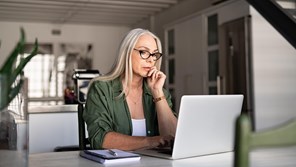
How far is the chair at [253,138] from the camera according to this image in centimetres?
49

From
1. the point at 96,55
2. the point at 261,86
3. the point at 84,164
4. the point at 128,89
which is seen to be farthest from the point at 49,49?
the point at 84,164

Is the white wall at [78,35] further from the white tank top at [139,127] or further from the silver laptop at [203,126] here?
the silver laptop at [203,126]

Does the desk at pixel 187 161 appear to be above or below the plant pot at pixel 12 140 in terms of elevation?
below

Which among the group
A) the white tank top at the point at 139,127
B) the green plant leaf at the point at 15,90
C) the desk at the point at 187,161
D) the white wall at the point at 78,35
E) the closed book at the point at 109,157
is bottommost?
the desk at the point at 187,161

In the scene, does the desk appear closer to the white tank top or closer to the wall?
the white tank top

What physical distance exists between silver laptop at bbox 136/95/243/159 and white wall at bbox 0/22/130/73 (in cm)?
664

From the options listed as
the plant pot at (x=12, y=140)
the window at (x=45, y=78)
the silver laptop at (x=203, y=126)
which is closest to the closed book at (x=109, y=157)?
the silver laptop at (x=203, y=126)

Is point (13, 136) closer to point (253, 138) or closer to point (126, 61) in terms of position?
point (253, 138)

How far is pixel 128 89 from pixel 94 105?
22 cm

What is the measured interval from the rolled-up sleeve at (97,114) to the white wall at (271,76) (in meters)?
2.04

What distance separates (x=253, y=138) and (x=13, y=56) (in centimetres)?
56

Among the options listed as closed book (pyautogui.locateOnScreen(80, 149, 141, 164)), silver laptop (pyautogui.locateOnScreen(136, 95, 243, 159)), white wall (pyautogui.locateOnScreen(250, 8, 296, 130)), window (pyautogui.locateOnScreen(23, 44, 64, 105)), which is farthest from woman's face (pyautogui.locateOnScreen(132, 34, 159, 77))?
window (pyautogui.locateOnScreen(23, 44, 64, 105))

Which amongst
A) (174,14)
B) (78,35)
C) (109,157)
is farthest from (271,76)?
(78,35)

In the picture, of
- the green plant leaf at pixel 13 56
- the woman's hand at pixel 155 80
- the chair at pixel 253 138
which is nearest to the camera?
the chair at pixel 253 138
